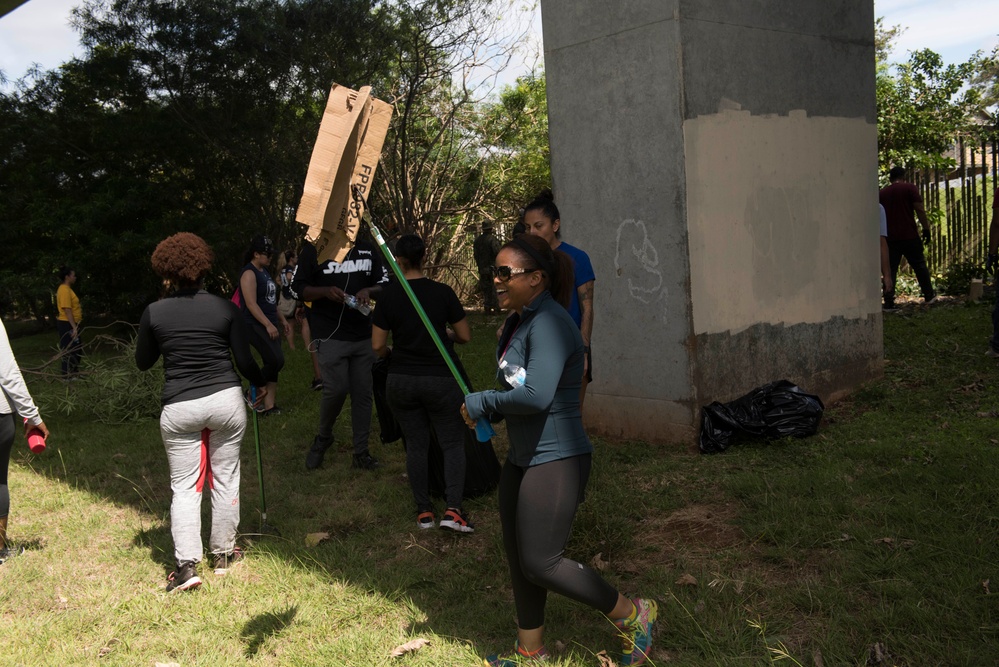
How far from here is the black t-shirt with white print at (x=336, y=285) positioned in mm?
6727

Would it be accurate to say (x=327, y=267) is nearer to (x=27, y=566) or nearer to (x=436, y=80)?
(x=27, y=566)

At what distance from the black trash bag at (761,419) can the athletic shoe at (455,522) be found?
198cm

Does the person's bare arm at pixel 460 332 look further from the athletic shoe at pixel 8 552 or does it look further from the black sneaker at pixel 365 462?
the athletic shoe at pixel 8 552

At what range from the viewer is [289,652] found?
4.19m

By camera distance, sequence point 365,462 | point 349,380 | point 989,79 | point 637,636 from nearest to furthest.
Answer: point 637,636 → point 349,380 → point 365,462 → point 989,79

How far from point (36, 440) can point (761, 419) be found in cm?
483

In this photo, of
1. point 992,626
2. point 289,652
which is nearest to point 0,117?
point 289,652

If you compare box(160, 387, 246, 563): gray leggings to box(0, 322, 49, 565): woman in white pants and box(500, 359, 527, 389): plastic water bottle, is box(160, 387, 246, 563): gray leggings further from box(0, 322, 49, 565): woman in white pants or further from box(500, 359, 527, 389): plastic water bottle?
box(500, 359, 527, 389): plastic water bottle

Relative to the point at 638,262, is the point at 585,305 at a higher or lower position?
lower

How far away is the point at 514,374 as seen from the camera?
11.2ft

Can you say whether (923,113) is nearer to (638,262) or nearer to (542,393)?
(638,262)

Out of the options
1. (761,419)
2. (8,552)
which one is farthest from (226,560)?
(761,419)

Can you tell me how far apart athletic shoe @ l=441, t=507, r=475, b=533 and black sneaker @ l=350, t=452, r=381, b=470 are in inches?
65.6

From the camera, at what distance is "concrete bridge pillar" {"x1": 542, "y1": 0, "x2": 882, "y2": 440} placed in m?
6.41
